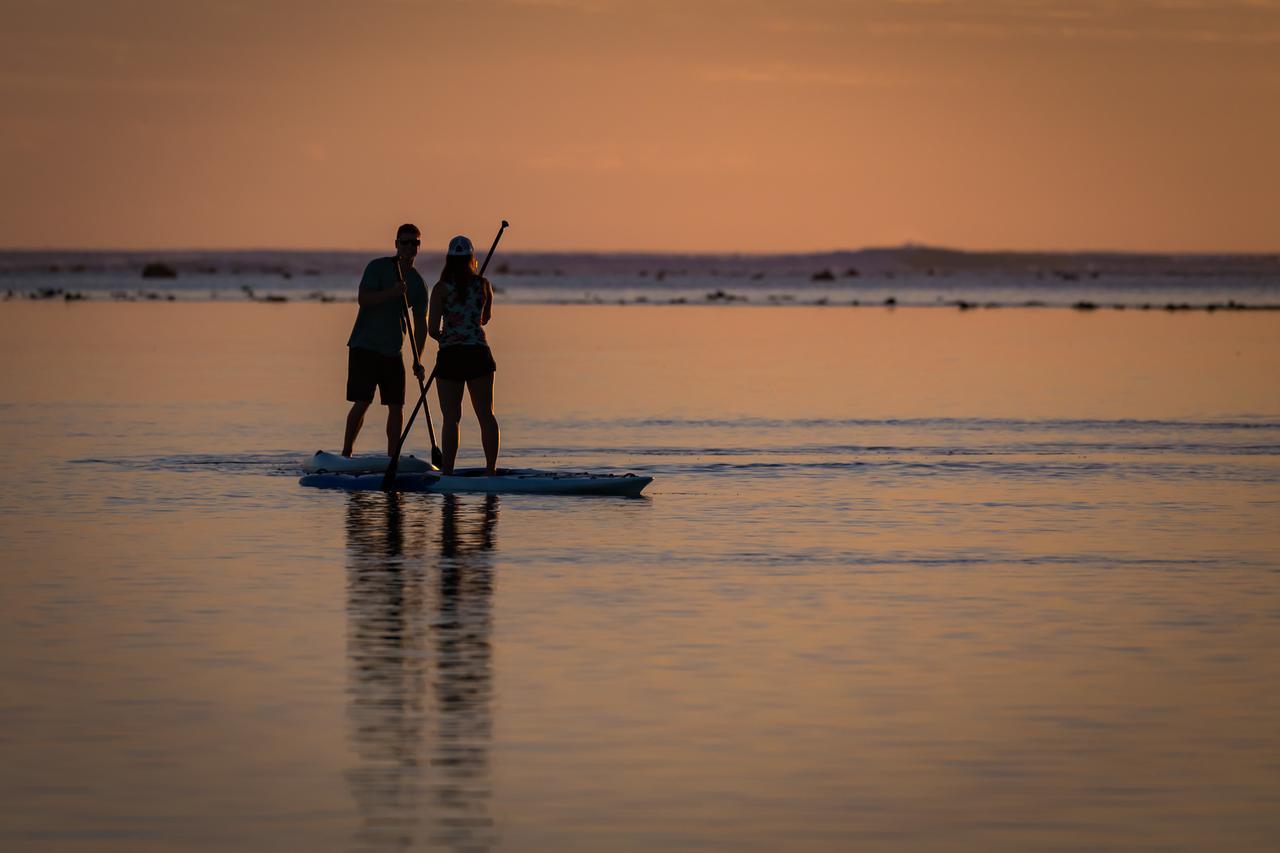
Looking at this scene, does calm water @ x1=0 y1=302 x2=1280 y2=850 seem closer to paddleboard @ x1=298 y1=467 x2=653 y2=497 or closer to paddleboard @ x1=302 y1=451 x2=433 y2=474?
paddleboard @ x1=298 y1=467 x2=653 y2=497

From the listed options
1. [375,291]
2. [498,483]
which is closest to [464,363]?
[498,483]

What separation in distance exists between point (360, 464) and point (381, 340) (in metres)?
1.12

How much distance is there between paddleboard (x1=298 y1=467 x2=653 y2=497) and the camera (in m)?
19.8

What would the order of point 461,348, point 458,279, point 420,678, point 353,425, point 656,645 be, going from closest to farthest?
point 420,678, point 656,645, point 458,279, point 461,348, point 353,425

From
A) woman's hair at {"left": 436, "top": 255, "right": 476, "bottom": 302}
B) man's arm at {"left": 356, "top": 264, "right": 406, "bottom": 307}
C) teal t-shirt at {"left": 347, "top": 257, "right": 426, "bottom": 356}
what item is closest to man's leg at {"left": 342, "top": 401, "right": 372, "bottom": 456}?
teal t-shirt at {"left": 347, "top": 257, "right": 426, "bottom": 356}

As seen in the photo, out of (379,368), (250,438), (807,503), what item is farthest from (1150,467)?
(250,438)

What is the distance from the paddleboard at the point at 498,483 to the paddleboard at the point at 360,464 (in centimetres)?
24

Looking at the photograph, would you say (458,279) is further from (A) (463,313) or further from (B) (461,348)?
(B) (461,348)

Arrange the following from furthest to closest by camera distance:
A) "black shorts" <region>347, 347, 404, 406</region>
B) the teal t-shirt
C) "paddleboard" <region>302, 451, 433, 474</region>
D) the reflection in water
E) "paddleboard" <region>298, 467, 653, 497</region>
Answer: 1. "black shorts" <region>347, 347, 404, 406</region>
2. the teal t-shirt
3. "paddleboard" <region>302, 451, 433, 474</region>
4. "paddleboard" <region>298, 467, 653, 497</region>
5. the reflection in water

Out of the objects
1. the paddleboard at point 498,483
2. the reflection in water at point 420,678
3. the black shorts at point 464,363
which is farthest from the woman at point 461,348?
the reflection in water at point 420,678

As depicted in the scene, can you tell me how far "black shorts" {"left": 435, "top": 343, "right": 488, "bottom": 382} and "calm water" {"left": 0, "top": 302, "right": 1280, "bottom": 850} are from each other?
101cm

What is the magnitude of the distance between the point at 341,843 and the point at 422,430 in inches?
759

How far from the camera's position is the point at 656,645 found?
1233 centimetres

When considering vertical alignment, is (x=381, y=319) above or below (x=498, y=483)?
above
